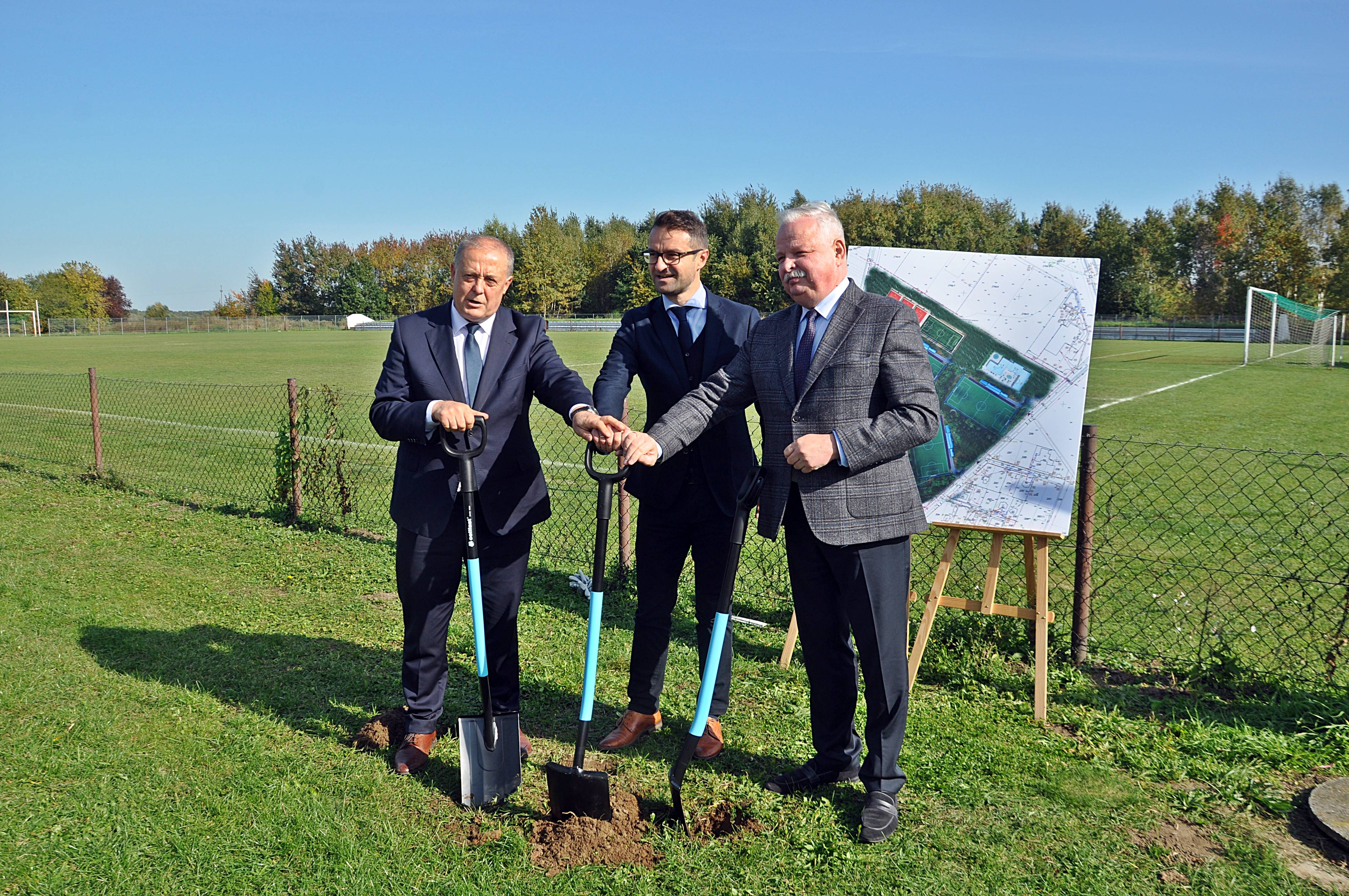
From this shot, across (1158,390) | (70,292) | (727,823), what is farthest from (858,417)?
(70,292)

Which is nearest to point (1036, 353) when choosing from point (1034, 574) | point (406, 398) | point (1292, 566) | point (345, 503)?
point (1034, 574)

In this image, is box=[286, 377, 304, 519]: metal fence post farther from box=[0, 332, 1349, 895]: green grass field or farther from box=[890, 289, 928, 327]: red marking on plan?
box=[890, 289, 928, 327]: red marking on plan

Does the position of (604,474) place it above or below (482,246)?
below

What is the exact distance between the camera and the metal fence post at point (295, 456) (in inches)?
305

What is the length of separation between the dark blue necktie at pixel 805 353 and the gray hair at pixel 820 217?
27 cm

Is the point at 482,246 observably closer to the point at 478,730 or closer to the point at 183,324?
the point at 478,730

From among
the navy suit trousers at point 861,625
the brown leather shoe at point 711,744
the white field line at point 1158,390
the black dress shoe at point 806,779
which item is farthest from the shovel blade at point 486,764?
the white field line at point 1158,390

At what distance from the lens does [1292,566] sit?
→ 21.8 feet

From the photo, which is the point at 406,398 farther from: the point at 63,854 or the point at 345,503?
the point at 345,503

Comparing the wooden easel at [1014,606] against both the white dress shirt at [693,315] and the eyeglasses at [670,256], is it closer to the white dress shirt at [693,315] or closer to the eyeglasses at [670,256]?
the white dress shirt at [693,315]

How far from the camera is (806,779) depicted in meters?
3.55

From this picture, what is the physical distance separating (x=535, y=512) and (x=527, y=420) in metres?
0.38

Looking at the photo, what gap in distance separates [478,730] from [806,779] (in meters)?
1.29

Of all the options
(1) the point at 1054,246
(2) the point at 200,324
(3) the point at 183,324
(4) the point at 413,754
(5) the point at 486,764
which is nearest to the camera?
(5) the point at 486,764
